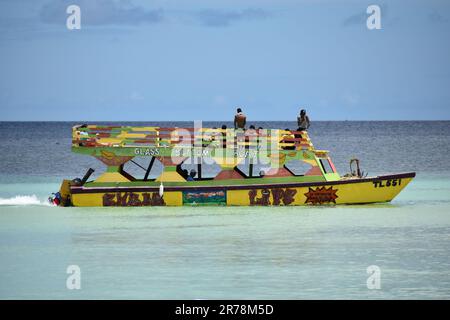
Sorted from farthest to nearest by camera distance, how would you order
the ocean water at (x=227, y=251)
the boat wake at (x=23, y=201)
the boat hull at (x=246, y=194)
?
the boat wake at (x=23, y=201) < the boat hull at (x=246, y=194) < the ocean water at (x=227, y=251)

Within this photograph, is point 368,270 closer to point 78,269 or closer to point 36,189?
point 78,269

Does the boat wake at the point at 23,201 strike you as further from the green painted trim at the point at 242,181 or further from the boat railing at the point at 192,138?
the green painted trim at the point at 242,181

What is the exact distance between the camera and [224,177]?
3241 centimetres

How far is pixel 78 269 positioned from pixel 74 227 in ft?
20.4

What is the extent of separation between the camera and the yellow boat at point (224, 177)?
105ft

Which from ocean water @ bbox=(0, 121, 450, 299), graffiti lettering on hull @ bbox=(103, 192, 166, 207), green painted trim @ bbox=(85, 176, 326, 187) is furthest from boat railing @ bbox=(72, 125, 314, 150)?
ocean water @ bbox=(0, 121, 450, 299)

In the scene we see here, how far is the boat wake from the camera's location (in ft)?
116

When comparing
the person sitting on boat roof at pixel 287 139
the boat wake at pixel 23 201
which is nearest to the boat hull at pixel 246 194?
the person sitting on boat roof at pixel 287 139

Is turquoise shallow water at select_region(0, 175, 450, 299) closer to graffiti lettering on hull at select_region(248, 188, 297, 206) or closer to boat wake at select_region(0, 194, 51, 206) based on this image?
graffiti lettering on hull at select_region(248, 188, 297, 206)

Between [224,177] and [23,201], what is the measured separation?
25.9 ft

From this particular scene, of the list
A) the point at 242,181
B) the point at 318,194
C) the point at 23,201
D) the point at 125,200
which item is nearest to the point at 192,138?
the point at 242,181

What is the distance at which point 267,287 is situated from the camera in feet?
68.9

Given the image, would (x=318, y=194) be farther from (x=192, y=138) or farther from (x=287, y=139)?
(x=192, y=138)

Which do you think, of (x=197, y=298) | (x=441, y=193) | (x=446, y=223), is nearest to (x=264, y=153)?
(x=446, y=223)
